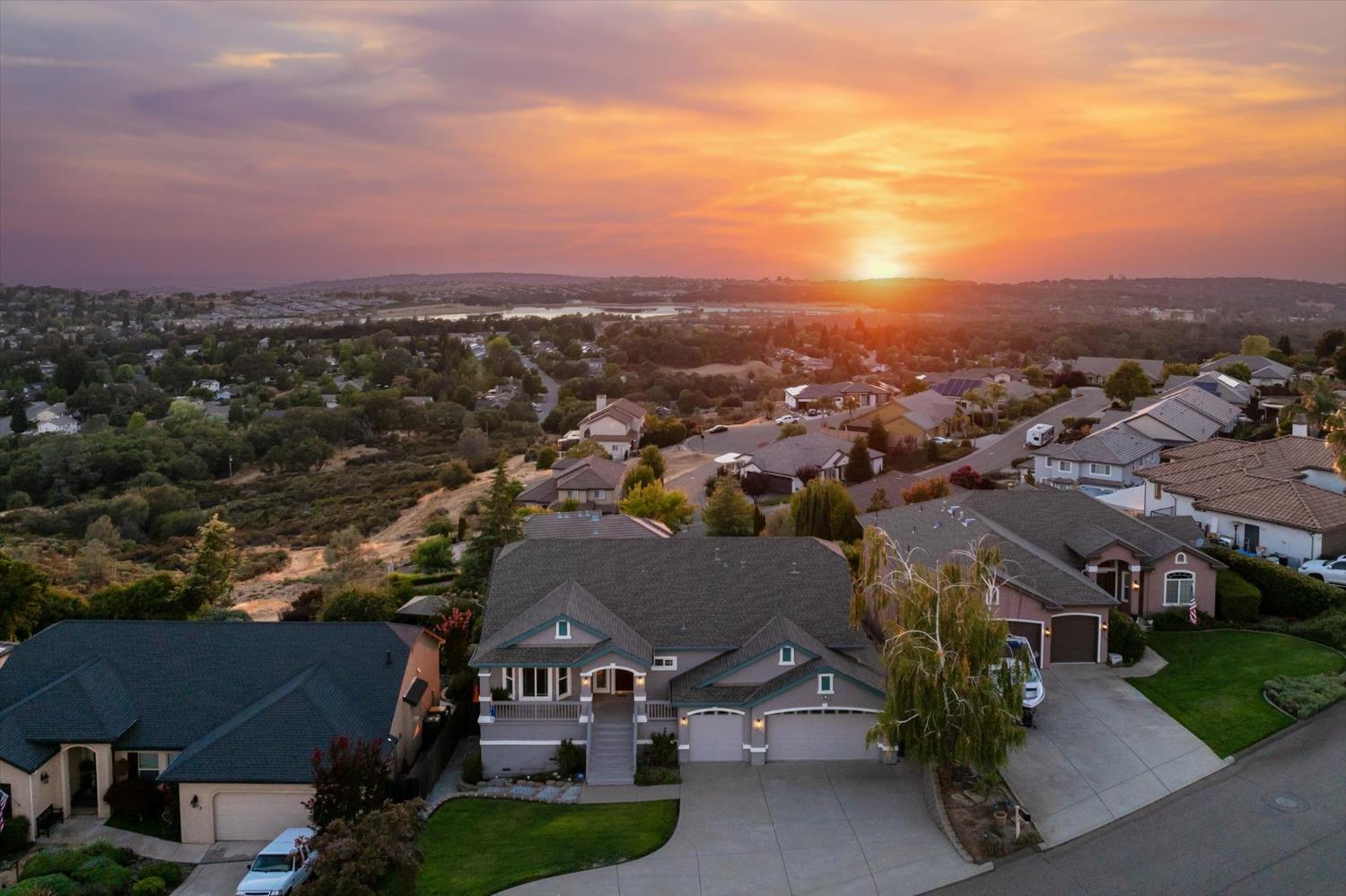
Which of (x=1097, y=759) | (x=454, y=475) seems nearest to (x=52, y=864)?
(x=1097, y=759)

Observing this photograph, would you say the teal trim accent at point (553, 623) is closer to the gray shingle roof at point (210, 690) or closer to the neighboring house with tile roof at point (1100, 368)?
the gray shingle roof at point (210, 690)

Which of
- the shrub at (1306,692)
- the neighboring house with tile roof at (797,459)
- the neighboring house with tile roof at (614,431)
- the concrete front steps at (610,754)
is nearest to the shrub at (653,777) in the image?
the concrete front steps at (610,754)

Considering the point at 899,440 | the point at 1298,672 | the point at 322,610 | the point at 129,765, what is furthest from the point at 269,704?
the point at 899,440

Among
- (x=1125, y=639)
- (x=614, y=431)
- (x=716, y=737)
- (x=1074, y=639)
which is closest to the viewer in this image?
(x=716, y=737)

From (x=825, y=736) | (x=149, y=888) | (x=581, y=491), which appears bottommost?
(x=149, y=888)

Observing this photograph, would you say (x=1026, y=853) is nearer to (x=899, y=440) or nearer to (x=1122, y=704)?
(x=1122, y=704)

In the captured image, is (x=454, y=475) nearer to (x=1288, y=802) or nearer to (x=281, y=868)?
(x=281, y=868)

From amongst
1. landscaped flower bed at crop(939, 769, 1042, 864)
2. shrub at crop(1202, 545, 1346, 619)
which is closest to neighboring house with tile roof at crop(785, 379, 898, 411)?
shrub at crop(1202, 545, 1346, 619)
